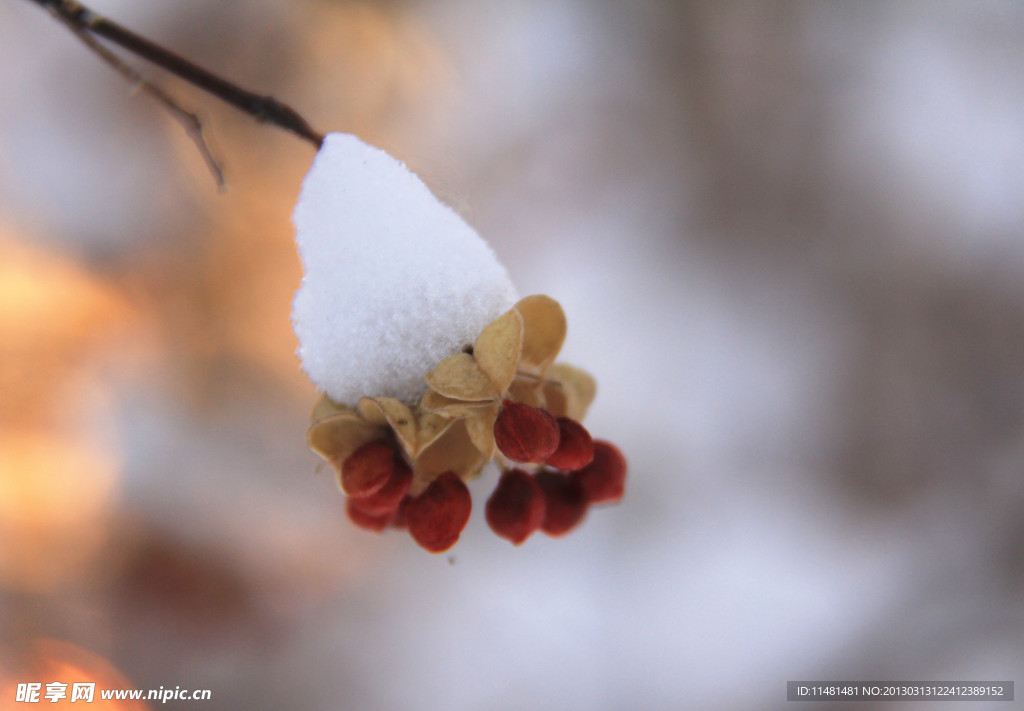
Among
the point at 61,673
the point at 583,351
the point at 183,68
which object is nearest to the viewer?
the point at 183,68

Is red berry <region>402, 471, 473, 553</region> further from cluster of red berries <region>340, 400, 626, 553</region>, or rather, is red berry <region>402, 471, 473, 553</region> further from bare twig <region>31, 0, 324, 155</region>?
bare twig <region>31, 0, 324, 155</region>

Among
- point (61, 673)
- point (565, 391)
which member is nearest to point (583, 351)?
point (565, 391)

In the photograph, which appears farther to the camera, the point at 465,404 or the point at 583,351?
the point at 583,351

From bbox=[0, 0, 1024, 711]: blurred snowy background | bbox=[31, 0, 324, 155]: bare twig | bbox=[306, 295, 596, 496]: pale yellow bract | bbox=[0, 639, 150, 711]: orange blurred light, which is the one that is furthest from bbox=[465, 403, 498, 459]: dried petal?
bbox=[0, 639, 150, 711]: orange blurred light

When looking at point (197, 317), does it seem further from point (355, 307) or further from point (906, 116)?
point (906, 116)

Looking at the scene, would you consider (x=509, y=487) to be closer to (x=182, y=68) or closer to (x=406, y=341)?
(x=406, y=341)

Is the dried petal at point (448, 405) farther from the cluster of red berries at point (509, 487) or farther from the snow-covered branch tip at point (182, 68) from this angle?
the snow-covered branch tip at point (182, 68)
